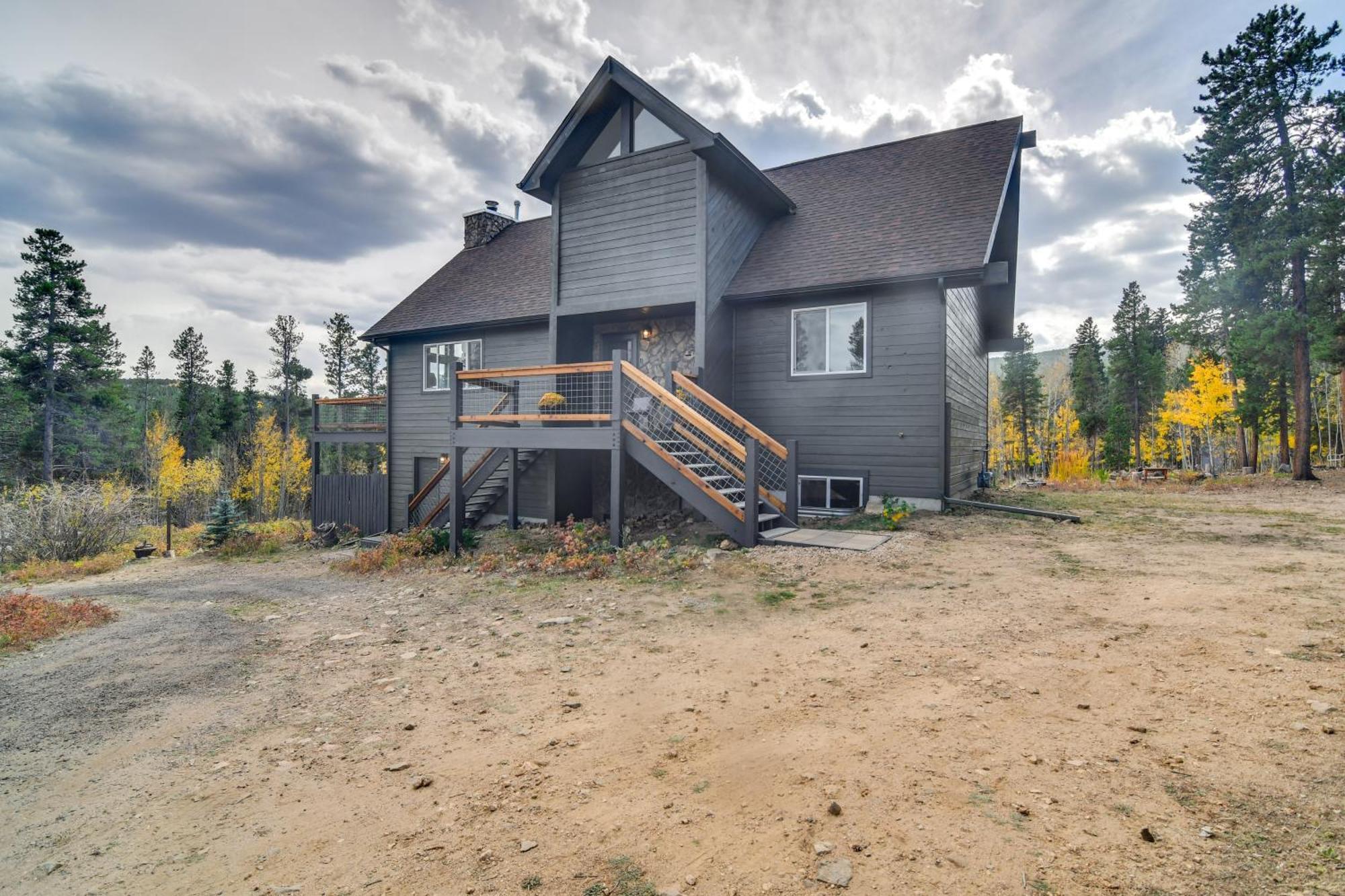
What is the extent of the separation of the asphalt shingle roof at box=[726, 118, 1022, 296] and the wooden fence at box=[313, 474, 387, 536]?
11338 millimetres

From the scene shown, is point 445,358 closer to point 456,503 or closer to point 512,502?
point 512,502

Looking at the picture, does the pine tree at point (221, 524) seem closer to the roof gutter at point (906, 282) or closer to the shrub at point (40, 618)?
the shrub at point (40, 618)

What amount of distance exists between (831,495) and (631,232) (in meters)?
6.17

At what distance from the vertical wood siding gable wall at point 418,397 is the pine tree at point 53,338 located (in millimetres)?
22847

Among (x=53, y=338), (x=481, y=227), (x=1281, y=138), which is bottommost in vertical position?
(x=53, y=338)

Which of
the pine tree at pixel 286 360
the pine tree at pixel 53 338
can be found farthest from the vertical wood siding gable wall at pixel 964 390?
the pine tree at pixel 286 360

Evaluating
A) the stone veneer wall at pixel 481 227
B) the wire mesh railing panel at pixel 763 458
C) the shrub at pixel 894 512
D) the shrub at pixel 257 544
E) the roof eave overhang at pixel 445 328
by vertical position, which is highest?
the stone veneer wall at pixel 481 227

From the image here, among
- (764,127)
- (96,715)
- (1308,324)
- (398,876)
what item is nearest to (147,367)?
(764,127)

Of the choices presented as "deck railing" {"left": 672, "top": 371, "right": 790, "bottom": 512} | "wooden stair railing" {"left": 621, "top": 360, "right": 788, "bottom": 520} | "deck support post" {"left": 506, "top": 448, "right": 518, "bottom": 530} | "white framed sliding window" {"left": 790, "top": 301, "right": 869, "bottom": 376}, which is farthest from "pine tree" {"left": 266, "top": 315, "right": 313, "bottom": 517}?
"white framed sliding window" {"left": 790, "top": 301, "right": 869, "bottom": 376}

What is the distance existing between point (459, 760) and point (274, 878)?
35.7 inches

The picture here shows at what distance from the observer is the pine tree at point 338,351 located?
4256 centimetres

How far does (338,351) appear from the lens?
141 ft

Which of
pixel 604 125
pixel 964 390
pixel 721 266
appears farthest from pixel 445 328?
pixel 964 390

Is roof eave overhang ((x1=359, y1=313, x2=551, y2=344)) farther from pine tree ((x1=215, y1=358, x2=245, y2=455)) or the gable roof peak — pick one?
pine tree ((x1=215, y1=358, x2=245, y2=455))
